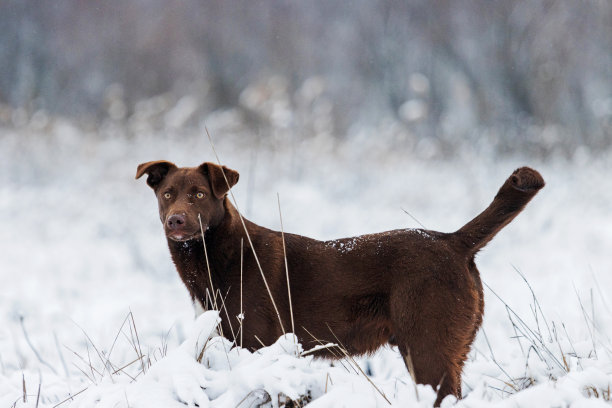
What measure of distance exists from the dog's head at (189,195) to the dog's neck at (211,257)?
77mm

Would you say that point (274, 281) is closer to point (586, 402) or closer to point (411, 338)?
point (411, 338)

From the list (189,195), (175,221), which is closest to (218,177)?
(189,195)

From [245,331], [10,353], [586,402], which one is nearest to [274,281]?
Result: [245,331]

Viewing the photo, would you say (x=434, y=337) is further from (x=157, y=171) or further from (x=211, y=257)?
(x=157, y=171)

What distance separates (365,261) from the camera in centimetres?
313

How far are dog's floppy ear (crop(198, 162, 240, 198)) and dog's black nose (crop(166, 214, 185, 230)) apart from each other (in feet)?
1.14

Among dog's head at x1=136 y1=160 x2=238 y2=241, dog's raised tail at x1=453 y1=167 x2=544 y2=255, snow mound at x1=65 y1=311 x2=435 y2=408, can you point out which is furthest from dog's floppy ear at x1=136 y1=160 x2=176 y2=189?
dog's raised tail at x1=453 y1=167 x2=544 y2=255

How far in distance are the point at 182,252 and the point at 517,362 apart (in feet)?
6.65

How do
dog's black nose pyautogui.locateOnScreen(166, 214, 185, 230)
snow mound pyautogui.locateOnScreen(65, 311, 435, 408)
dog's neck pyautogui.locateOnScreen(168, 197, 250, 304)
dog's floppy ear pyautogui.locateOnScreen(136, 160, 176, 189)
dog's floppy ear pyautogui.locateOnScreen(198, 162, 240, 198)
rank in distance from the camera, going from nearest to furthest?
snow mound pyautogui.locateOnScreen(65, 311, 435, 408) → dog's black nose pyautogui.locateOnScreen(166, 214, 185, 230) → dog's neck pyautogui.locateOnScreen(168, 197, 250, 304) → dog's floppy ear pyautogui.locateOnScreen(198, 162, 240, 198) → dog's floppy ear pyautogui.locateOnScreen(136, 160, 176, 189)

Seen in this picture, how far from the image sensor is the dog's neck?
329 centimetres

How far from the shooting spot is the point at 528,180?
2.97 meters

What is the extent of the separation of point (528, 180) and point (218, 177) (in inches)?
73.0

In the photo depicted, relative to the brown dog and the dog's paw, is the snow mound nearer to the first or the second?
the brown dog

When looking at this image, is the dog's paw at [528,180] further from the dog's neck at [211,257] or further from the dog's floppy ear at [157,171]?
the dog's floppy ear at [157,171]
